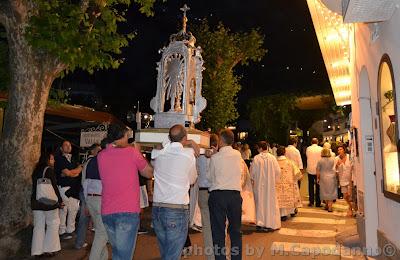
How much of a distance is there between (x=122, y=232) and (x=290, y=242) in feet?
14.9

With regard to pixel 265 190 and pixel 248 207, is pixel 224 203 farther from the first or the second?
pixel 248 207

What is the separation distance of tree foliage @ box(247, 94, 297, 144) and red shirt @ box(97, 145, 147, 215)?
22425 mm

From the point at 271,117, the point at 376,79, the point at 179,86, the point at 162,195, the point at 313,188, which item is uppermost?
the point at 271,117

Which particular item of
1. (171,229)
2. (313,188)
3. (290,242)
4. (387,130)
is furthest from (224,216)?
(313,188)

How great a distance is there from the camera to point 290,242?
7.99 metres

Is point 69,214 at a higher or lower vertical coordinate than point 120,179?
lower

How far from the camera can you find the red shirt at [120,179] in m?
4.46

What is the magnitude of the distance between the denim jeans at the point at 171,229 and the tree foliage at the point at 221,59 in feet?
57.3

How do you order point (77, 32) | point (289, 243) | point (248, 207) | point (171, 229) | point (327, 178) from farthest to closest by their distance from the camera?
point (327, 178) → point (248, 207) → point (289, 243) → point (77, 32) → point (171, 229)

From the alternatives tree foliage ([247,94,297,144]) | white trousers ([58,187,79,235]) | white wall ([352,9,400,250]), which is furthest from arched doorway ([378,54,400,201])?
tree foliage ([247,94,297,144])

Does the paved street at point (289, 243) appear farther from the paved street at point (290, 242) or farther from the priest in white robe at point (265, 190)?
the priest in white robe at point (265, 190)

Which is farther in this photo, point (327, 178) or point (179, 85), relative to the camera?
point (327, 178)

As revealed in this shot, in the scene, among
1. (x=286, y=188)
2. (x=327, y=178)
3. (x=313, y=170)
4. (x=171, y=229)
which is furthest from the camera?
(x=313, y=170)

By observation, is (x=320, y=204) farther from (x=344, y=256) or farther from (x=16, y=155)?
(x=16, y=155)
